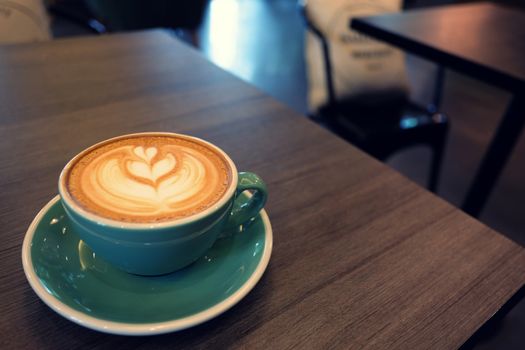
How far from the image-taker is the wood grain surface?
0.87 m

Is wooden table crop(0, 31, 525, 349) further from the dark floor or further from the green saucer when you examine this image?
the dark floor

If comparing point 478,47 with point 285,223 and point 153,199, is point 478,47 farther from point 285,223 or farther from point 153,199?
point 153,199

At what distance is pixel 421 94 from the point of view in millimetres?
2461

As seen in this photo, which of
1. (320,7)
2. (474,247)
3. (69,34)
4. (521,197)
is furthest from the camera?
(69,34)

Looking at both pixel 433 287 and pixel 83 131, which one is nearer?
pixel 433 287

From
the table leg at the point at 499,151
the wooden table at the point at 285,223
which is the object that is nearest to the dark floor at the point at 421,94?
the table leg at the point at 499,151

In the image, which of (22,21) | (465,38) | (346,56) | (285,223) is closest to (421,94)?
(346,56)

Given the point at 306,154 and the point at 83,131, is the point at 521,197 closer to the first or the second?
the point at 306,154

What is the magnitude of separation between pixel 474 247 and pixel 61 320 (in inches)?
15.5

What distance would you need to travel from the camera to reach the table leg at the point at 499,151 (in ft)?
3.05

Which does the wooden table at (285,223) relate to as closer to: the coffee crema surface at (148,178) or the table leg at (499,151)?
the coffee crema surface at (148,178)

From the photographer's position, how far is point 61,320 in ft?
1.03

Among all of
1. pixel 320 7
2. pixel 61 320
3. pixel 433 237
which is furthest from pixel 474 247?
pixel 320 7

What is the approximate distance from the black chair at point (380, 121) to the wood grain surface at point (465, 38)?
8.2 inches
